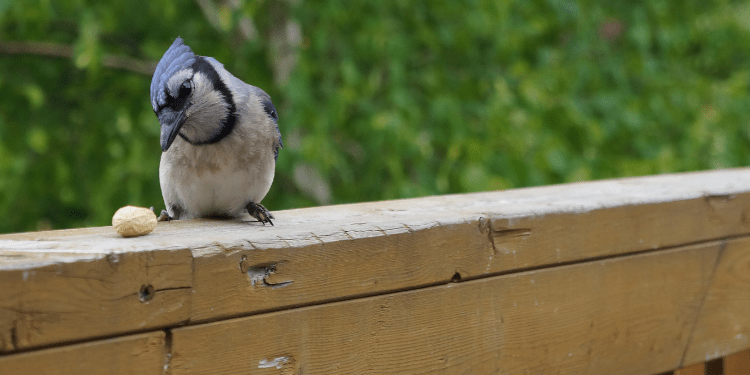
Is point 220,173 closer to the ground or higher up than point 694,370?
higher up

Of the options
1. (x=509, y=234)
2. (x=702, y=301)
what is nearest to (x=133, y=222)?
(x=509, y=234)

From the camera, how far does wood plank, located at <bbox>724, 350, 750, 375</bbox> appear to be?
3.73ft

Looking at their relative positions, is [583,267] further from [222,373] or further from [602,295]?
[222,373]

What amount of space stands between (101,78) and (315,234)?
188 cm

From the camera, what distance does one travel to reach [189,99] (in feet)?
3.32

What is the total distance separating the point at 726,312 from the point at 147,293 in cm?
91

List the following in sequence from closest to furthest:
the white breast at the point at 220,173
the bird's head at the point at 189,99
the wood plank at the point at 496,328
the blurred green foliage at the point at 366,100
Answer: the wood plank at the point at 496,328 → the bird's head at the point at 189,99 → the white breast at the point at 220,173 → the blurred green foliage at the point at 366,100

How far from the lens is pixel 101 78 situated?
2354 mm

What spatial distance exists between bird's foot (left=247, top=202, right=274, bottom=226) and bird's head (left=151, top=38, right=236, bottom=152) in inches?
5.1

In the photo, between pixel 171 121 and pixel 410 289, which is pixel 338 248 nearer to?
pixel 410 289

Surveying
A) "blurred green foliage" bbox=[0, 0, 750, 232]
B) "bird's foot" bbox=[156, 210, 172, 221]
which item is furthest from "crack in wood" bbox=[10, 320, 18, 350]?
"blurred green foliage" bbox=[0, 0, 750, 232]

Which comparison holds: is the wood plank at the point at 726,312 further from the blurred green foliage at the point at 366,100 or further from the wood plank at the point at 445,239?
the blurred green foliage at the point at 366,100

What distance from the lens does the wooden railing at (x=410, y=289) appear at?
1.96 feet

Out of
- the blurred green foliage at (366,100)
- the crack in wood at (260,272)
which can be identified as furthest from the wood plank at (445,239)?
the blurred green foliage at (366,100)
